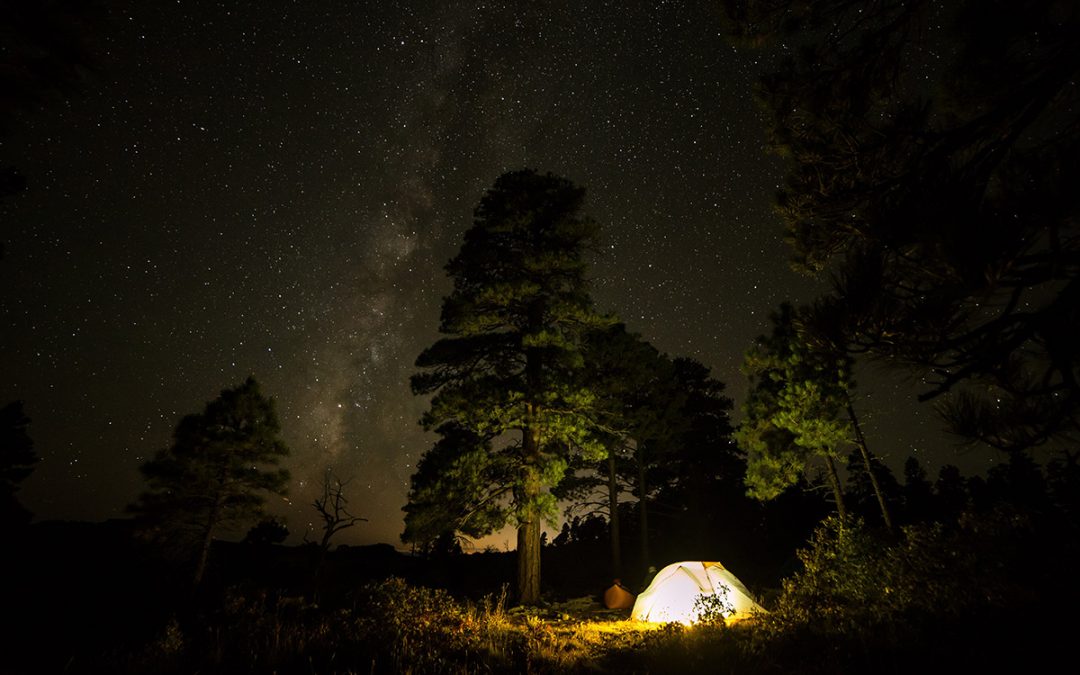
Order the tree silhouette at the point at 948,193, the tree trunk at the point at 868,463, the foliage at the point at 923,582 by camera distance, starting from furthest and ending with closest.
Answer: the tree trunk at the point at 868,463, the foliage at the point at 923,582, the tree silhouette at the point at 948,193

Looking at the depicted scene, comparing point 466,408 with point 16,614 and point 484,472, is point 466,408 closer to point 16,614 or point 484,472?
point 484,472

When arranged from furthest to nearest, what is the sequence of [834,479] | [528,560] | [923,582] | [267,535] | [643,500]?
[267,535]
[643,500]
[834,479]
[528,560]
[923,582]

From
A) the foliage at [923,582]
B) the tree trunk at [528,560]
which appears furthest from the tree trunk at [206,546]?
Result: the foliage at [923,582]

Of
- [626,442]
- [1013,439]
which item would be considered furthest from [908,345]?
[626,442]

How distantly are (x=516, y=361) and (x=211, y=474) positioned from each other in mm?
15151

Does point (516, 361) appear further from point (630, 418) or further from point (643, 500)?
point (643, 500)

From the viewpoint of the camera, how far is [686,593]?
1126 centimetres

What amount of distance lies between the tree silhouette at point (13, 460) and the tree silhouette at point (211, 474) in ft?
51.3

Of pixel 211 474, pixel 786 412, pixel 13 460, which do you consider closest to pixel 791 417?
pixel 786 412

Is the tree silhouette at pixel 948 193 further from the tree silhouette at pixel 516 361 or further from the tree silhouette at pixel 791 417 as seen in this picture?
the tree silhouette at pixel 791 417

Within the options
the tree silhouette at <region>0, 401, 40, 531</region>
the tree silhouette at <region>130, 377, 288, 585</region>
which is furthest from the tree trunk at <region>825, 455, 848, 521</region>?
the tree silhouette at <region>0, 401, 40, 531</region>

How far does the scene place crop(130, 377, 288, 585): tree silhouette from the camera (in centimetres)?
1792

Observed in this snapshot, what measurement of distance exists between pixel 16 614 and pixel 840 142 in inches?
1251

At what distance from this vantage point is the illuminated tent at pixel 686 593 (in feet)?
36.1
